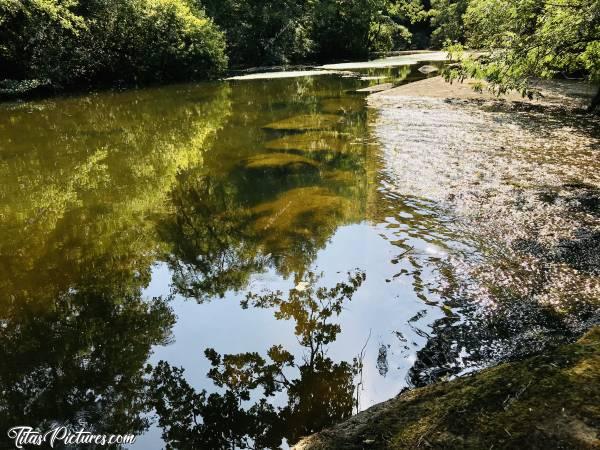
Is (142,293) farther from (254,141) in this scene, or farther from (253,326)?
(254,141)

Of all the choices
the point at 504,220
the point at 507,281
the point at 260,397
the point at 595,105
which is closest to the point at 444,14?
the point at 595,105

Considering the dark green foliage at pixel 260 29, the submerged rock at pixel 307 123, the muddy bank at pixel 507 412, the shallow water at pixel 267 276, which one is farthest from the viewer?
the dark green foliage at pixel 260 29

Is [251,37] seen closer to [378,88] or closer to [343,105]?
[378,88]

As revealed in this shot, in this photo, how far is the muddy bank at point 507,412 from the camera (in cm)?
174

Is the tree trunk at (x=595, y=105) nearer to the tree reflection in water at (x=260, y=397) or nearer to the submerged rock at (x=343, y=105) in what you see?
the submerged rock at (x=343, y=105)

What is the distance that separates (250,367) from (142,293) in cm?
184

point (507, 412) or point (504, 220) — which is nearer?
point (507, 412)

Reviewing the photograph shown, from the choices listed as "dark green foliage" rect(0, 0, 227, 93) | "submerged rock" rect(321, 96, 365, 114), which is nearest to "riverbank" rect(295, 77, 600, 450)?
"submerged rock" rect(321, 96, 365, 114)

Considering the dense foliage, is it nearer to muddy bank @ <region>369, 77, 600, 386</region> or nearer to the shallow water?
muddy bank @ <region>369, 77, 600, 386</region>

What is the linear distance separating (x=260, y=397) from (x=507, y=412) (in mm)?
1953

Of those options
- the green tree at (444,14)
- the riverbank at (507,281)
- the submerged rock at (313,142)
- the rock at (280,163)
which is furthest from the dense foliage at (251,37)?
the rock at (280,163)

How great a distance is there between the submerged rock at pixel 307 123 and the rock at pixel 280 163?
2.74m

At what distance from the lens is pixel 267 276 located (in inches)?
205

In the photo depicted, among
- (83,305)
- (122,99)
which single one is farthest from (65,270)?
(122,99)
